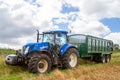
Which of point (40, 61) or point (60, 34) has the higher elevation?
point (60, 34)

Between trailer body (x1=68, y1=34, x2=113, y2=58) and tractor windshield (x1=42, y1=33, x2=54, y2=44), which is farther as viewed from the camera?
trailer body (x1=68, y1=34, x2=113, y2=58)

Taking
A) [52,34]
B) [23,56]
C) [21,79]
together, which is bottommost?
[21,79]

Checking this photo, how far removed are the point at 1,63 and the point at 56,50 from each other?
129 inches

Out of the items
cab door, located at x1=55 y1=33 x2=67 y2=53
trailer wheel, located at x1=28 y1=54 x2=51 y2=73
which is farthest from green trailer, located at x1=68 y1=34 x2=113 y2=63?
trailer wheel, located at x1=28 y1=54 x2=51 y2=73

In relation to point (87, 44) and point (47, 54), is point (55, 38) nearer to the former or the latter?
point (47, 54)

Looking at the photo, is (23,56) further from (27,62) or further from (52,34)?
(52,34)

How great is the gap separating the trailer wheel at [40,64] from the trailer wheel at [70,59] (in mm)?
1558

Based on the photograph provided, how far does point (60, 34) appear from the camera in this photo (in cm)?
1759

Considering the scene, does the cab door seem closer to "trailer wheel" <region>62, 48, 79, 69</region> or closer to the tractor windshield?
the tractor windshield

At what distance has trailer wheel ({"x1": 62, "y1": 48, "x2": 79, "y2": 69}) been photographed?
1745 centimetres

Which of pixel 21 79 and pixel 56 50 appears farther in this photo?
pixel 56 50

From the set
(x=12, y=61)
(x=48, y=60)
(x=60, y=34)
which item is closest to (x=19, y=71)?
(x=12, y=61)

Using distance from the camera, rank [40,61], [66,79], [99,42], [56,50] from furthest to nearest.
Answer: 1. [99,42]
2. [56,50]
3. [40,61]
4. [66,79]

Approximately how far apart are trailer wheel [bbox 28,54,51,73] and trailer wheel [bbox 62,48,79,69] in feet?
5.11
